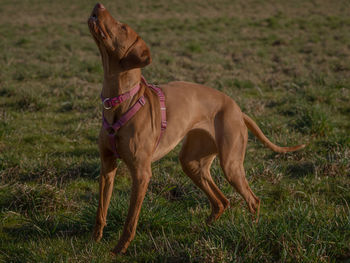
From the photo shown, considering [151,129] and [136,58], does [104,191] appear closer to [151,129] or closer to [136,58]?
[151,129]

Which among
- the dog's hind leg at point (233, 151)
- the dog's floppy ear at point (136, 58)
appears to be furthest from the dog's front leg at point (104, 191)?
the dog's hind leg at point (233, 151)

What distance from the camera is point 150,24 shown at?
54.4 ft

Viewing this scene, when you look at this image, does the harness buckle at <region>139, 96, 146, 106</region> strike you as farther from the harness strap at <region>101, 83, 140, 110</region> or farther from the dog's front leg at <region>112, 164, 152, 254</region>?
the dog's front leg at <region>112, 164, 152, 254</region>

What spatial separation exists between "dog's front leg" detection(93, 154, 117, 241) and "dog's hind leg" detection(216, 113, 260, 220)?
898 millimetres

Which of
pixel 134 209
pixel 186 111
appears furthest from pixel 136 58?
pixel 134 209

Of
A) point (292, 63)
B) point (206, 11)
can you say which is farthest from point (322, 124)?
point (206, 11)

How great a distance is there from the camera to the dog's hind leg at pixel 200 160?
3430 mm

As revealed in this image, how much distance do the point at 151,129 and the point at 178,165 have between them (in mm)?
1640

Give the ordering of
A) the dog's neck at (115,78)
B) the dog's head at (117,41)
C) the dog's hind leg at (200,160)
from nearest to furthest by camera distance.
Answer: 1. the dog's head at (117,41)
2. the dog's neck at (115,78)
3. the dog's hind leg at (200,160)

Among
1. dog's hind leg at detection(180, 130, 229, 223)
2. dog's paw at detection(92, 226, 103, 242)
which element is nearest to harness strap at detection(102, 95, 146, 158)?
dog's paw at detection(92, 226, 103, 242)

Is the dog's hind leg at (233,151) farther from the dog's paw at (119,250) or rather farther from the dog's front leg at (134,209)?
the dog's paw at (119,250)

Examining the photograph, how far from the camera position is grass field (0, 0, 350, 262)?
2602mm

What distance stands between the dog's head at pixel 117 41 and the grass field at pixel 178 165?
121 centimetres

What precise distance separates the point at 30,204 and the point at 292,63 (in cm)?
802
